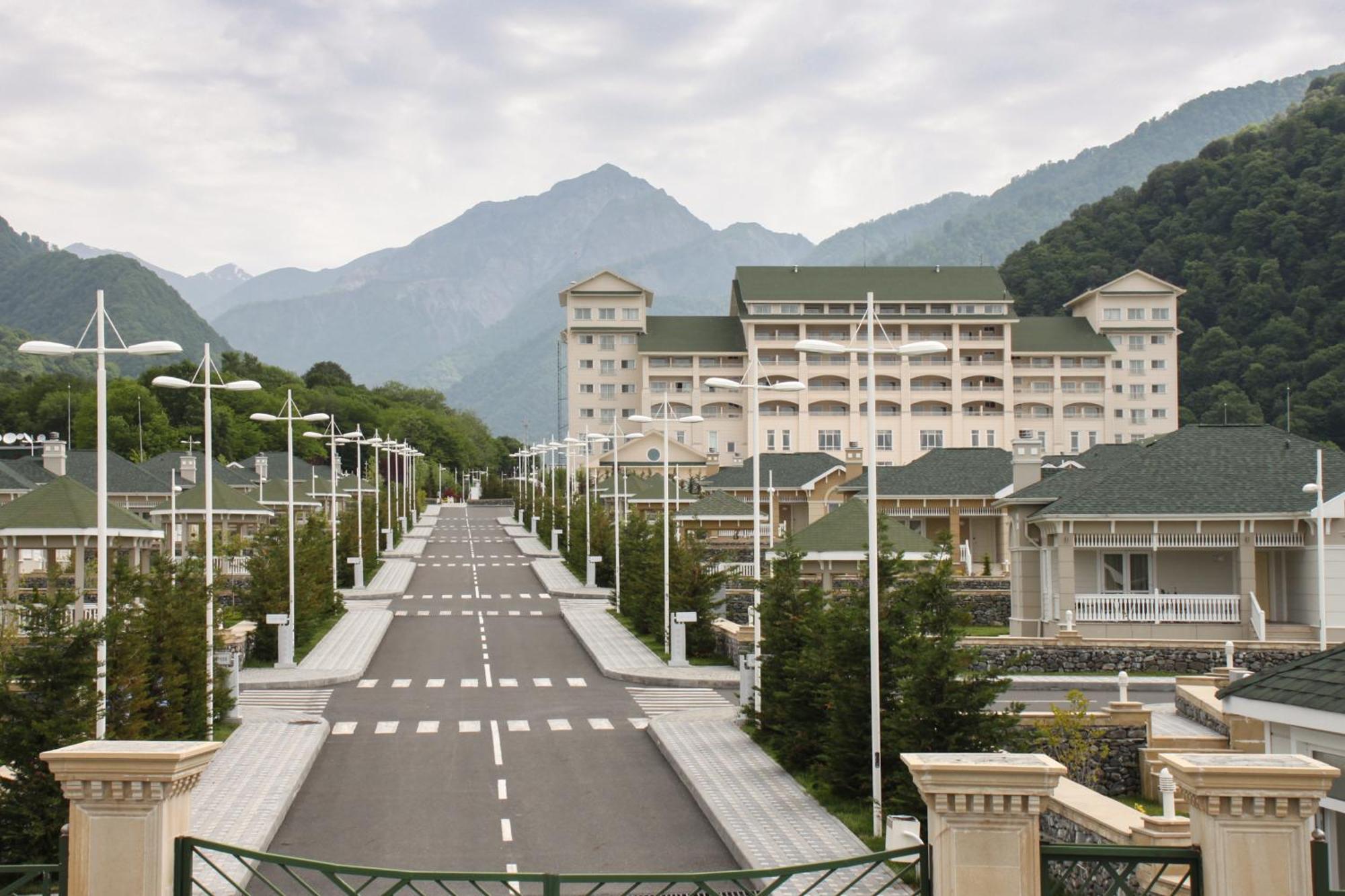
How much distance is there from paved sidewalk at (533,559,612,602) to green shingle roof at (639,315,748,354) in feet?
187

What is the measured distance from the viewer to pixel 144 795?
29.8 feet

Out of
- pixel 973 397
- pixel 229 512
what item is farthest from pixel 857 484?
pixel 973 397

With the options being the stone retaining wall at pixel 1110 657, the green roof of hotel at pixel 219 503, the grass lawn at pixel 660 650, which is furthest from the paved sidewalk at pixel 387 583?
the stone retaining wall at pixel 1110 657

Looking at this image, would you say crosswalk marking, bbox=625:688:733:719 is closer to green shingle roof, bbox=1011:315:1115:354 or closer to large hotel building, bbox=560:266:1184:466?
large hotel building, bbox=560:266:1184:466

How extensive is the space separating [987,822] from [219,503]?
59760mm

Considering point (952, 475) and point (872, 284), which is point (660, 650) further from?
point (872, 284)

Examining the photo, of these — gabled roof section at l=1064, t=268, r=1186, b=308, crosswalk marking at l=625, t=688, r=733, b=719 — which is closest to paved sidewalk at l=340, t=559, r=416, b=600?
crosswalk marking at l=625, t=688, r=733, b=719

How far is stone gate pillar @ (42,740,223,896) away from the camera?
902 centimetres

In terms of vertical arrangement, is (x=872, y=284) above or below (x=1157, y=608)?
above

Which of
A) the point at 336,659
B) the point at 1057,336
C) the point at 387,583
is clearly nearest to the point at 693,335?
the point at 1057,336

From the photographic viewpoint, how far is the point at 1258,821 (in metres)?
8.51

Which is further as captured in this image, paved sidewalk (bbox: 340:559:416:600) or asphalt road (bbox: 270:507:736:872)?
paved sidewalk (bbox: 340:559:416:600)

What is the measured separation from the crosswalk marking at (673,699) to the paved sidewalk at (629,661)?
0.60 metres

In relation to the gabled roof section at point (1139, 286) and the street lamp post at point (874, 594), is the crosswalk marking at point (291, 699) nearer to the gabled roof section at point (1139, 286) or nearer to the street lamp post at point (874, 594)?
the street lamp post at point (874, 594)
